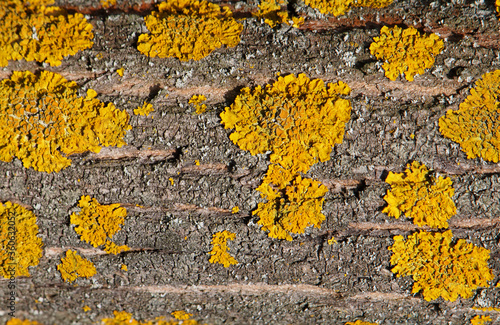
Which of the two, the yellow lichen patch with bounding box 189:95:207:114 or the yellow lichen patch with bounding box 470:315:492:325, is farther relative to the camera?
the yellow lichen patch with bounding box 470:315:492:325

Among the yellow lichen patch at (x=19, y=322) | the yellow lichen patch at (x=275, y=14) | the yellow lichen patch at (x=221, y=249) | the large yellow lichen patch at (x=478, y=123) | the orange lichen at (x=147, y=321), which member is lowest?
the yellow lichen patch at (x=19, y=322)

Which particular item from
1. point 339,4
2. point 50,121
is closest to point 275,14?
point 339,4

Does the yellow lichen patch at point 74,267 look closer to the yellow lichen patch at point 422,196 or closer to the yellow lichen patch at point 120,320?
the yellow lichen patch at point 120,320

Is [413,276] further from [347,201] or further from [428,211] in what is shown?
[347,201]

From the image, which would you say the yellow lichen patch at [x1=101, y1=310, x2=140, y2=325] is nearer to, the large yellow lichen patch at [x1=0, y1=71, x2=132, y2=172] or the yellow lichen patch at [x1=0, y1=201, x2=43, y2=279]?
the yellow lichen patch at [x1=0, y1=201, x2=43, y2=279]

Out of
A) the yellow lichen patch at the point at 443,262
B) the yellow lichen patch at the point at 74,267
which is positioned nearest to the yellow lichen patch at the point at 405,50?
the yellow lichen patch at the point at 443,262

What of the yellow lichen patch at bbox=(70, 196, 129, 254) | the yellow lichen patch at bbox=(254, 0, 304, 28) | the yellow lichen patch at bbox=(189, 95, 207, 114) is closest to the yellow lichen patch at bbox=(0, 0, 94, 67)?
the yellow lichen patch at bbox=(189, 95, 207, 114)

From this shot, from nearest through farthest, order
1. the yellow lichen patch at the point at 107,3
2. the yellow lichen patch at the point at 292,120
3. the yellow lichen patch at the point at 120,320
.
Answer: the yellow lichen patch at the point at 292,120 → the yellow lichen patch at the point at 107,3 → the yellow lichen patch at the point at 120,320

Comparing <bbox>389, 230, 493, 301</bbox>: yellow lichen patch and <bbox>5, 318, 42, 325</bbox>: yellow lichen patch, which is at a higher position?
<bbox>389, 230, 493, 301</bbox>: yellow lichen patch
